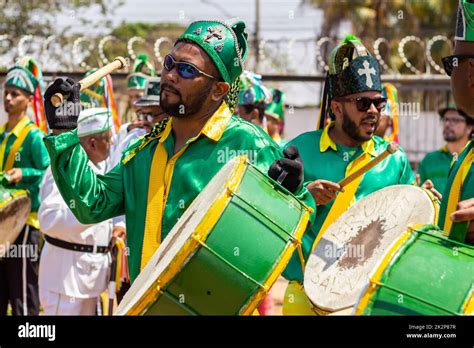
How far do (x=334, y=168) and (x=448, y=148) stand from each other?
4.44 meters

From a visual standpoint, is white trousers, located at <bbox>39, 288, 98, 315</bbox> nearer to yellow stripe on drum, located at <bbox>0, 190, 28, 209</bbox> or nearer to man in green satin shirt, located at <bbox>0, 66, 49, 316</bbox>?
yellow stripe on drum, located at <bbox>0, 190, 28, 209</bbox>

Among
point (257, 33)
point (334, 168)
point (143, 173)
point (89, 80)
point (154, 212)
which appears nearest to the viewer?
point (89, 80)

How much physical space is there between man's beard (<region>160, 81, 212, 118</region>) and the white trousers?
2.70m

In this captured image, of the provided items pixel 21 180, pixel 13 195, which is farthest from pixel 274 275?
pixel 21 180

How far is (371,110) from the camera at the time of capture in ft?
18.7

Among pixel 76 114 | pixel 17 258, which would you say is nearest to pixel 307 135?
pixel 76 114

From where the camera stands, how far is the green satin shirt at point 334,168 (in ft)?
17.9

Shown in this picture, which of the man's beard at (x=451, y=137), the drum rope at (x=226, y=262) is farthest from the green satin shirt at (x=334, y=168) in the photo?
the man's beard at (x=451, y=137)

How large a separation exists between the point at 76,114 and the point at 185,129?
0.50m

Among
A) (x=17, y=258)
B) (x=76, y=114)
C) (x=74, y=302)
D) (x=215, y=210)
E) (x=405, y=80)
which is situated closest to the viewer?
(x=215, y=210)

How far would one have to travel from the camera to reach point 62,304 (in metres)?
6.78

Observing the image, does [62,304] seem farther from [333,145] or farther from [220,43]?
[220,43]

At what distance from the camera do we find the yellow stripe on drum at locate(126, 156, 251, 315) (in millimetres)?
3697
